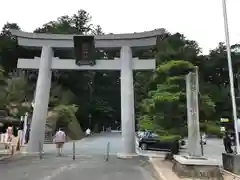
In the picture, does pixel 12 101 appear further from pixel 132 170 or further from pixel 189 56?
pixel 132 170

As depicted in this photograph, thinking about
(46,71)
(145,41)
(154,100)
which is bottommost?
(154,100)

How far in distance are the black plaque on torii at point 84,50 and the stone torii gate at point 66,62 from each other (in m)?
0.30

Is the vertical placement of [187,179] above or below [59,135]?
below

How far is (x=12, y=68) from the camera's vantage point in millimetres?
51438

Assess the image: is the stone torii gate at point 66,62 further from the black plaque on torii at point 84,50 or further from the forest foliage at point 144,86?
the forest foliage at point 144,86

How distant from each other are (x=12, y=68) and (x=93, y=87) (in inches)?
650

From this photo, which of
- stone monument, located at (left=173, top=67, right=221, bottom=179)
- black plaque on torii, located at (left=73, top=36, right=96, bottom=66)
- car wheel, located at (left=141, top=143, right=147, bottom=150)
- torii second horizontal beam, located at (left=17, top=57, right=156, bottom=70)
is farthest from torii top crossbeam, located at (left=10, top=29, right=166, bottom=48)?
stone monument, located at (left=173, top=67, right=221, bottom=179)

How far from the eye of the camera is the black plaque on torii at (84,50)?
74.2 ft

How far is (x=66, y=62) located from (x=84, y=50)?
1.50 meters

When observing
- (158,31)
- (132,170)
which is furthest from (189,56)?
(132,170)

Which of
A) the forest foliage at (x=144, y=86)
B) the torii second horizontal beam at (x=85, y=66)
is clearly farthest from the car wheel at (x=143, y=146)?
the torii second horizontal beam at (x=85, y=66)

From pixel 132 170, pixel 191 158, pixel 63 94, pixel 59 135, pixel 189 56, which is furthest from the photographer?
pixel 63 94

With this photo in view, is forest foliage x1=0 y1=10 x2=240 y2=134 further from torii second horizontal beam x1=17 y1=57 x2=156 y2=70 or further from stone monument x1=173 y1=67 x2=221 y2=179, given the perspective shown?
stone monument x1=173 y1=67 x2=221 y2=179

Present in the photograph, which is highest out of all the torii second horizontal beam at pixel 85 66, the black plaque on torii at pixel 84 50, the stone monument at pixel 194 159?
the black plaque on torii at pixel 84 50
